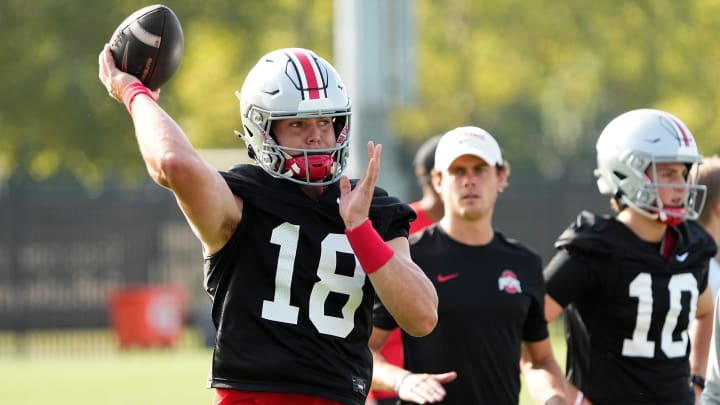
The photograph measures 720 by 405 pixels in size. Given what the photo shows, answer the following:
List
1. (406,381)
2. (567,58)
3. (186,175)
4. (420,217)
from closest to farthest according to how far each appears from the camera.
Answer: (186,175)
(406,381)
(420,217)
(567,58)

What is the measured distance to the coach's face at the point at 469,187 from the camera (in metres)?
7.02

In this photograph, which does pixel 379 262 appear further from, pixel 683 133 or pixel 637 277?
pixel 683 133


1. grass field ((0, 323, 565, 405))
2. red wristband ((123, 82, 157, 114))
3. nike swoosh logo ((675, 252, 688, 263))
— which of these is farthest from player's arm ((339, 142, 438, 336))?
grass field ((0, 323, 565, 405))

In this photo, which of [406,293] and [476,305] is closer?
[406,293]

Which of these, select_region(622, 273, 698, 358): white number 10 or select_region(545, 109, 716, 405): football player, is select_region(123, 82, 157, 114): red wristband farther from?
select_region(622, 273, 698, 358): white number 10

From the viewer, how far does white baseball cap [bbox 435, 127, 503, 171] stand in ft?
23.3

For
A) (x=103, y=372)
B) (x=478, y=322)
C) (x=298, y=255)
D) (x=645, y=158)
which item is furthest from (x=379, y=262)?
(x=103, y=372)

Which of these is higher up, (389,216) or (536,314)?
(389,216)

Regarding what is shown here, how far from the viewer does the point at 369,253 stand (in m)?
4.63

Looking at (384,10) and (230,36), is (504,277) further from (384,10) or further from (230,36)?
(230,36)

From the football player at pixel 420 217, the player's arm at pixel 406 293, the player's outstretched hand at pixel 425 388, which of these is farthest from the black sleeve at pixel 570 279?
the player's arm at pixel 406 293

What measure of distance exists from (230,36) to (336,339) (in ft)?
74.3

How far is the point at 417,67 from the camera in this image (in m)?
26.3

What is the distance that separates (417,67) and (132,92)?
71.3 feet
